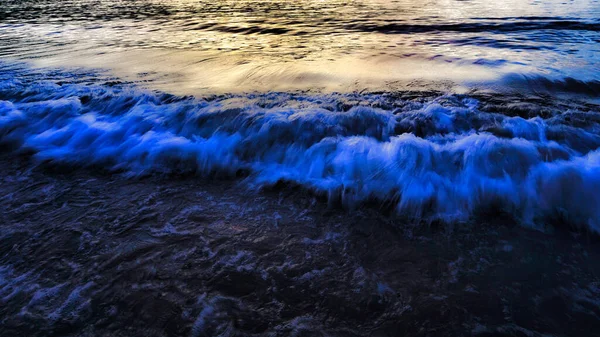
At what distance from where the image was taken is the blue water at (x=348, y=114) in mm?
2977

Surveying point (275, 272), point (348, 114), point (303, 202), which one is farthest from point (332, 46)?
point (275, 272)

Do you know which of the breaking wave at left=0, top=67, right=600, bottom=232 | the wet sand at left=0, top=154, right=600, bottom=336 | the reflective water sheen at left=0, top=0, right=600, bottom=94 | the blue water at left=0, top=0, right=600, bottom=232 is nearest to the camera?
the wet sand at left=0, top=154, right=600, bottom=336

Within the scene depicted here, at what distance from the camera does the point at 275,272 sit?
2158 millimetres

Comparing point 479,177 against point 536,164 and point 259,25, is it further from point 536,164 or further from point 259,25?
point 259,25

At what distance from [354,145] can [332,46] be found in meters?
6.14

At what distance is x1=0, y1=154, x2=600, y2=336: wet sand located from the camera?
1831 millimetres

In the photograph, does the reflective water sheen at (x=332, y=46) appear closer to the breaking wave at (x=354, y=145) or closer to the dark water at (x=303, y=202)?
the dark water at (x=303, y=202)

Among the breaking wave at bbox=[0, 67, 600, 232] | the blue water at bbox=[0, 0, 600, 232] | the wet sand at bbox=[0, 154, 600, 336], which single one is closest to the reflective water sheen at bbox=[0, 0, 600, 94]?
the blue water at bbox=[0, 0, 600, 232]

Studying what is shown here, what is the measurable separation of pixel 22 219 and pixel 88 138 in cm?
167

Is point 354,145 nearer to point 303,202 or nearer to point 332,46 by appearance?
point 303,202

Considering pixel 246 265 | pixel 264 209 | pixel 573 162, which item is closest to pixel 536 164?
pixel 573 162

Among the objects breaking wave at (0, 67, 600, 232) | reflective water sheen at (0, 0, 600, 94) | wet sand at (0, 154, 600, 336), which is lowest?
wet sand at (0, 154, 600, 336)

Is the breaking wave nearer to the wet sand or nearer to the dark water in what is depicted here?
the dark water

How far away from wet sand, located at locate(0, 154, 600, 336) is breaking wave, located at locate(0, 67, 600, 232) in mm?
303
